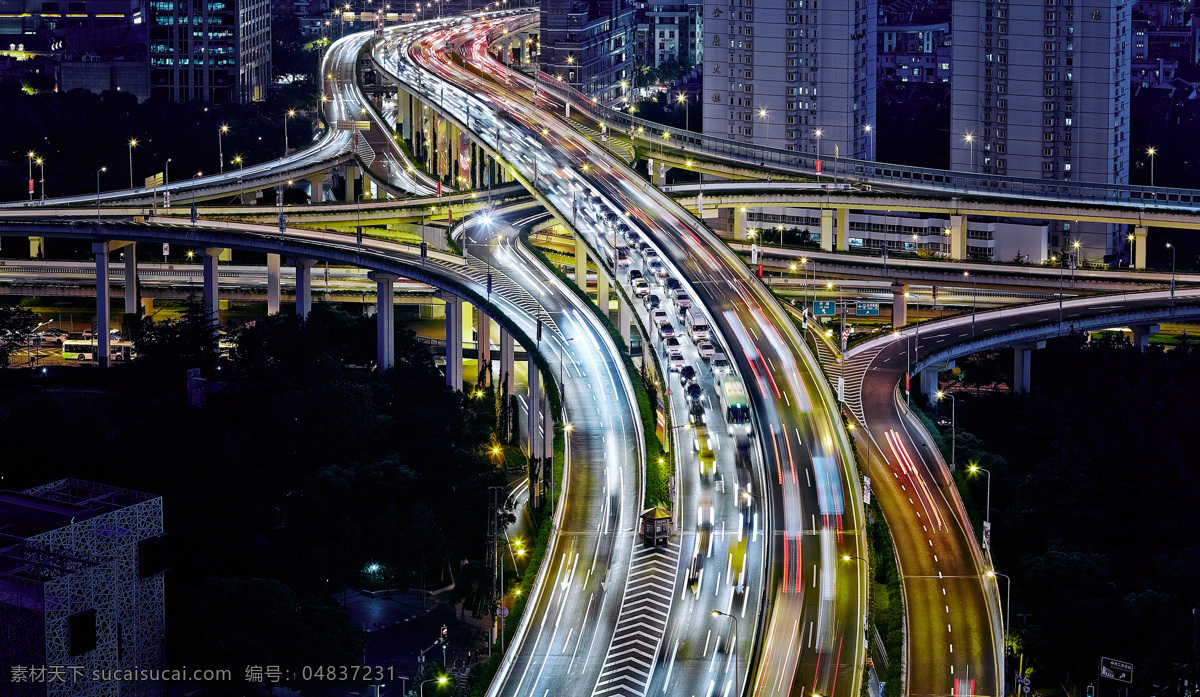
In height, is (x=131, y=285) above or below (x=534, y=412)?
above

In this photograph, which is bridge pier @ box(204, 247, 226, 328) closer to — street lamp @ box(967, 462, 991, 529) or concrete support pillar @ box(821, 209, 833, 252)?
concrete support pillar @ box(821, 209, 833, 252)

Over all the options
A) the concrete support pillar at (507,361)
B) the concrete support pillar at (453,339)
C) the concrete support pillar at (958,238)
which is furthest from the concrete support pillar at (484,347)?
the concrete support pillar at (958,238)

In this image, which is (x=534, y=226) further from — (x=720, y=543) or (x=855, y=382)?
(x=720, y=543)

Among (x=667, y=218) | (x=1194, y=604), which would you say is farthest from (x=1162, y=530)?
(x=667, y=218)

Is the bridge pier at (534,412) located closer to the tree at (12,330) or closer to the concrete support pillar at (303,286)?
the concrete support pillar at (303,286)

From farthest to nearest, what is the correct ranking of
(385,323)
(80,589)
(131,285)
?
(131,285)
(385,323)
(80,589)

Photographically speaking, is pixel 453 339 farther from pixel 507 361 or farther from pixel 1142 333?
pixel 1142 333

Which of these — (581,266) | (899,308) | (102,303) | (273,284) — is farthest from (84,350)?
(899,308)

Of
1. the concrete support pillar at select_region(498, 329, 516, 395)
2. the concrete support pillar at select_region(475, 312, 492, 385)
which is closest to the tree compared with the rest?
the concrete support pillar at select_region(475, 312, 492, 385)
